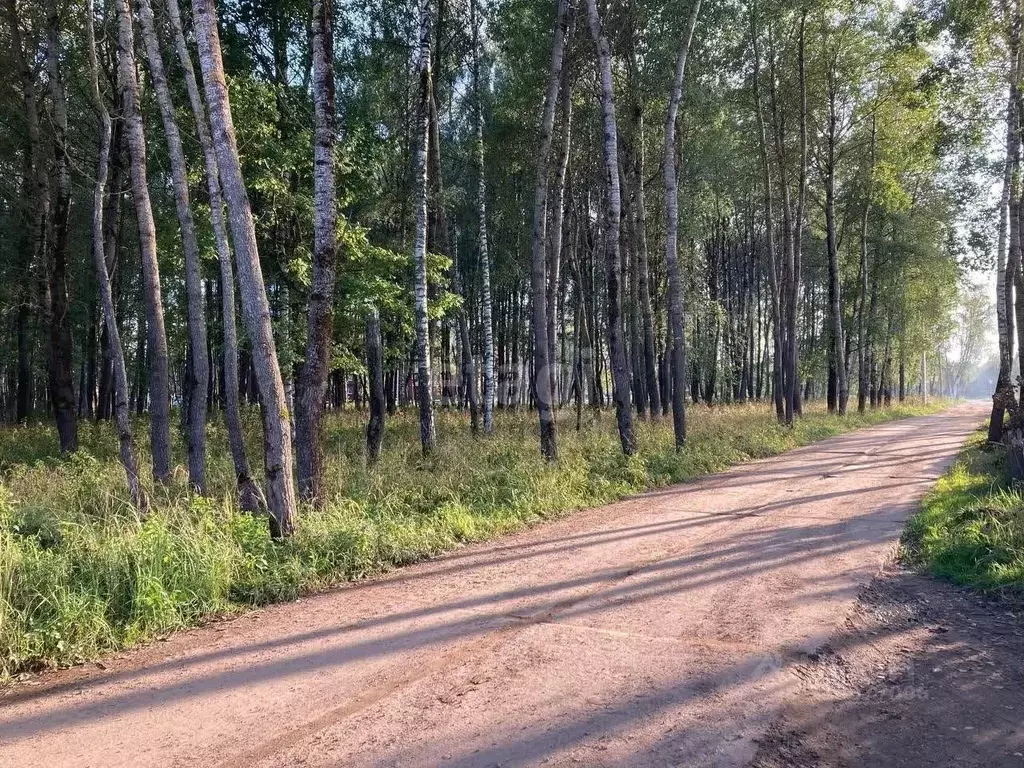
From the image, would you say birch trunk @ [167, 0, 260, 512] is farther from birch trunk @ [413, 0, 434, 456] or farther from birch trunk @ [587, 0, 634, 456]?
birch trunk @ [587, 0, 634, 456]

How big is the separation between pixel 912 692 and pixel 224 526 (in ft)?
19.9

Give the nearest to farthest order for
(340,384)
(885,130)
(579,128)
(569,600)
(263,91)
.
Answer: (569,600), (263,91), (579,128), (885,130), (340,384)

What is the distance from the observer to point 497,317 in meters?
37.9

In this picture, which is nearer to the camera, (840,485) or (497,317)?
(840,485)

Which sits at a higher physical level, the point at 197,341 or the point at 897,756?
the point at 197,341

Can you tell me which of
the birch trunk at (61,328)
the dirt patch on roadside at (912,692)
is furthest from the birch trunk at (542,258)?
the birch trunk at (61,328)

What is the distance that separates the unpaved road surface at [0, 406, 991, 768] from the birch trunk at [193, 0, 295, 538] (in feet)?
4.96

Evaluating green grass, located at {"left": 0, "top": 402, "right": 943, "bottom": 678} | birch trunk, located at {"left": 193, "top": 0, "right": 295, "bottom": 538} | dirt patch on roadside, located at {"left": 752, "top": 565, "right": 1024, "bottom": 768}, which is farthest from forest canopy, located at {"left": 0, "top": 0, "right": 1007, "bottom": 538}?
dirt patch on roadside, located at {"left": 752, "top": 565, "right": 1024, "bottom": 768}

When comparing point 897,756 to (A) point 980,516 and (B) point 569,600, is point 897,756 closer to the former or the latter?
(B) point 569,600

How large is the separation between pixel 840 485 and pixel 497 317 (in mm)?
28011

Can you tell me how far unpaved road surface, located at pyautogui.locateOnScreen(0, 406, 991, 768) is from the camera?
3.26 meters

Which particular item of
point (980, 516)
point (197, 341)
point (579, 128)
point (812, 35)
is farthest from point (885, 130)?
point (197, 341)

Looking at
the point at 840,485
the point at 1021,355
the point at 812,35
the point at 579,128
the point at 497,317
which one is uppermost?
the point at 812,35

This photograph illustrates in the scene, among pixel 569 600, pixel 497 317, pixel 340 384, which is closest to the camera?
pixel 569 600
